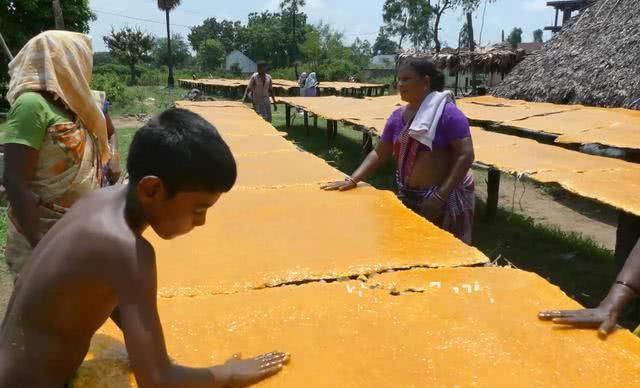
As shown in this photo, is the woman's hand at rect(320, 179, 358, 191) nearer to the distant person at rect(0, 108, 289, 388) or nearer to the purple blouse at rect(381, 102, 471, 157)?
the purple blouse at rect(381, 102, 471, 157)

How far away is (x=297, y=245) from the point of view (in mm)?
2170

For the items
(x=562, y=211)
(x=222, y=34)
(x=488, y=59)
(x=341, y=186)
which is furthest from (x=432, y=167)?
(x=222, y=34)

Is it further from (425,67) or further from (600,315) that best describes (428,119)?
(600,315)

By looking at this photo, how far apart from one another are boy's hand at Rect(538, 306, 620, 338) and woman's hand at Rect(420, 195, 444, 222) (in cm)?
137

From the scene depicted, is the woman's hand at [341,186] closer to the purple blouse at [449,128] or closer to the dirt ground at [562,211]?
the purple blouse at [449,128]

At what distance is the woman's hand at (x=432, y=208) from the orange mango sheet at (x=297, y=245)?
0.22 m

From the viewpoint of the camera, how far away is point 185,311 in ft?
5.25

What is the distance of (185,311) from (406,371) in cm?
69

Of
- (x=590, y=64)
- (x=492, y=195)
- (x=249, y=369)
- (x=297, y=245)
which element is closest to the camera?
(x=249, y=369)

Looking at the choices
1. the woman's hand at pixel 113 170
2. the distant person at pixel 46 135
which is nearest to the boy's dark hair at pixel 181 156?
the distant person at pixel 46 135

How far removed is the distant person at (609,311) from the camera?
4.88 feet

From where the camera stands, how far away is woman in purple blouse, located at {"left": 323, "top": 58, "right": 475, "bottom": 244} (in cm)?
283

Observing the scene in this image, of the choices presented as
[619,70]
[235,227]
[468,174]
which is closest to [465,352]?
[235,227]

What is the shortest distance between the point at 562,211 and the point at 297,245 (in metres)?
5.15
